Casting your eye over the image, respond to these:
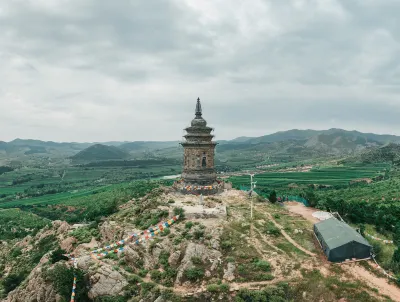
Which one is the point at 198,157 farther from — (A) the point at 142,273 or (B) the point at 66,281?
(B) the point at 66,281

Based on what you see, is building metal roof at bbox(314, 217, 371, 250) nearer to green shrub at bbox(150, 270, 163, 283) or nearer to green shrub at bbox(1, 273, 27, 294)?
green shrub at bbox(150, 270, 163, 283)

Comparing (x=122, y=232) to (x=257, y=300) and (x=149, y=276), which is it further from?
(x=257, y=300)

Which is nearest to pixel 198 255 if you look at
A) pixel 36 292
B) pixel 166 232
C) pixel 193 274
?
pixel 193 274

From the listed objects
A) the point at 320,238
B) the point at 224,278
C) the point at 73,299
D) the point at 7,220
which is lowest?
the point at 7,220

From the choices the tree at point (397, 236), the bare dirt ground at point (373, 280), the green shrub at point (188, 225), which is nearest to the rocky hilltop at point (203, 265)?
the green shrub at point (188, 225)

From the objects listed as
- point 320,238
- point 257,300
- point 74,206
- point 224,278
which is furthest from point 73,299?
point 74,206

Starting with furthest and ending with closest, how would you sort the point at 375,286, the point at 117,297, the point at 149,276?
the point at 149,276
the point at 117,297
the point at 375,286

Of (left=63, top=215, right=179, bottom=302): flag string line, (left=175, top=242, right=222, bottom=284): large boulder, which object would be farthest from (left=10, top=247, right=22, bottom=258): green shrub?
(left=175, top=242, right=222, bottom=284): large boulder
